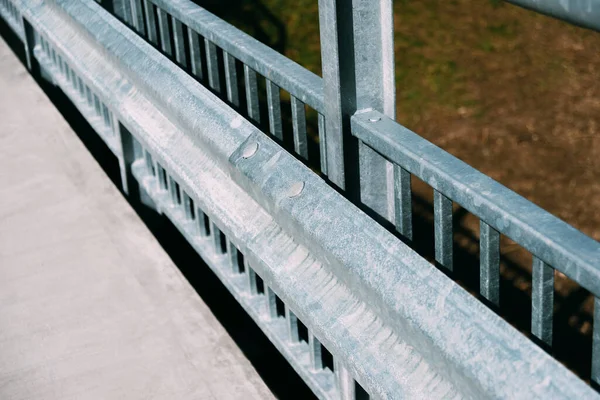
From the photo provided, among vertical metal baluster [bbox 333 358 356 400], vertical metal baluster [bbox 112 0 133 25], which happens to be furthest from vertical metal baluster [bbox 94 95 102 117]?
vertical metal baluster [bbox 333 358 356 400]

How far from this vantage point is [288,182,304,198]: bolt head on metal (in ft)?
7.15

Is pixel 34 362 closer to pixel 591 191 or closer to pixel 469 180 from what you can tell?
pixel 469 180

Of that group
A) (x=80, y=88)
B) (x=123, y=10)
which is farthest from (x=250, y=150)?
(x=80, y=88)

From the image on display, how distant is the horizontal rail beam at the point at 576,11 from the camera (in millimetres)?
1221

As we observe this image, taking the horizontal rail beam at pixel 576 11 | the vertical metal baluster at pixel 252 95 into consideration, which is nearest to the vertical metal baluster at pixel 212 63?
the vertical metal baluster at pixel 252 95

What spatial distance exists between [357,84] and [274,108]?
22.0 inches

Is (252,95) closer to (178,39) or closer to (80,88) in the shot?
(178,39)

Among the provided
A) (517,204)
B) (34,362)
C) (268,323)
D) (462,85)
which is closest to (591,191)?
(462,85)

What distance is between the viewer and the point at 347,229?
1.97m

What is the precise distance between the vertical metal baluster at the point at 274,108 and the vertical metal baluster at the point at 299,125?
0.09 m

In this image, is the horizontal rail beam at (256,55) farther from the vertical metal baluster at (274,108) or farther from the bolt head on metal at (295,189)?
the bolt head on metal at (295,189)

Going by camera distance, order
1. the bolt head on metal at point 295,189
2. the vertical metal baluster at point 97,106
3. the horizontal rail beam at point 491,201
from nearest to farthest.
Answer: the horizontal rail beam at point 491,201, the bolt head on metal at point 295,189, the vertical metal baluster at point 97,106

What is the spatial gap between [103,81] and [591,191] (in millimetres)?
3201

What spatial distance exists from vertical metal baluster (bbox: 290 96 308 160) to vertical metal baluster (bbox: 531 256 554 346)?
97 cm
